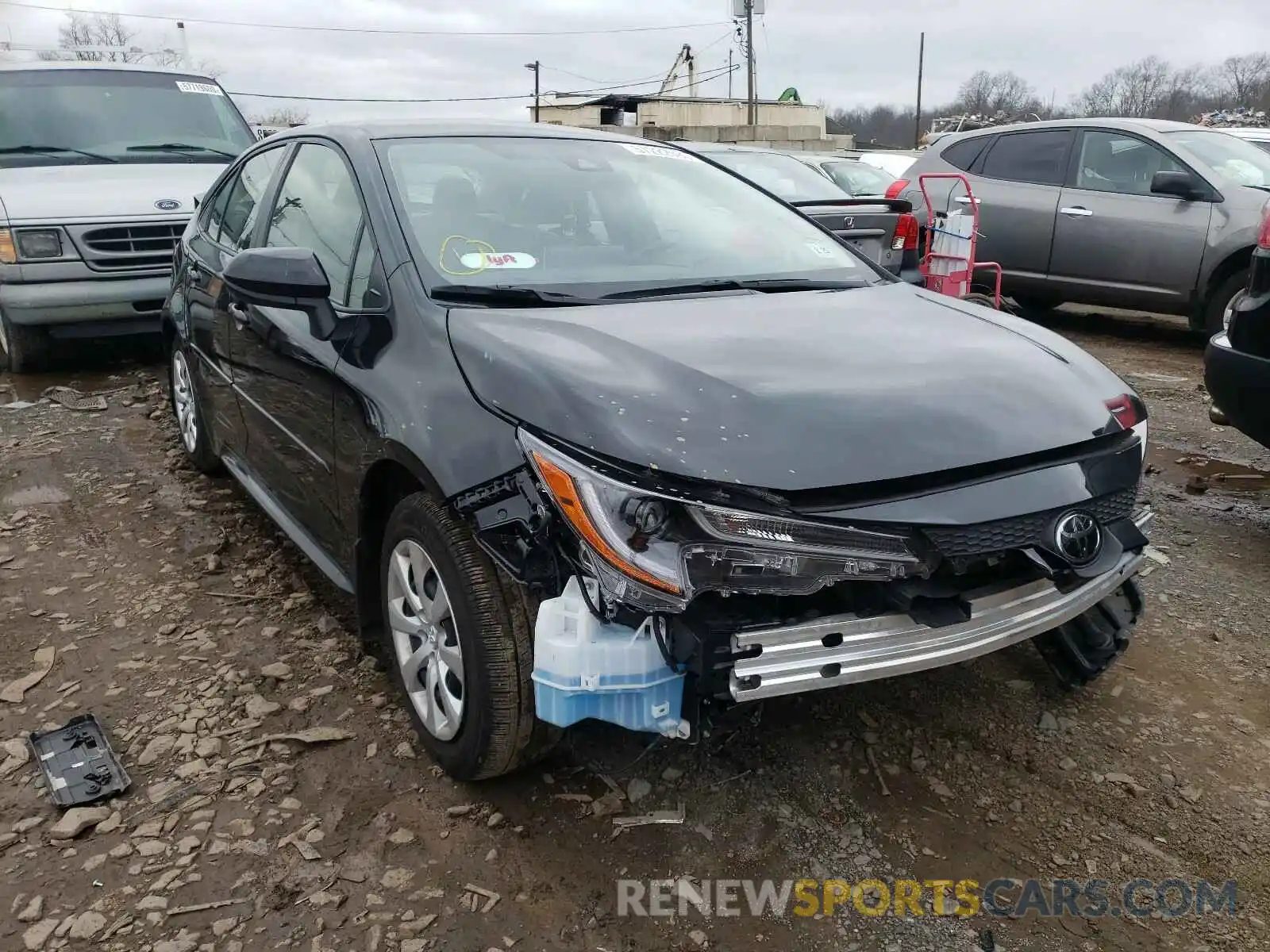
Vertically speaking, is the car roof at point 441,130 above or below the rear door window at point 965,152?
above

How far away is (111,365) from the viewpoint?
23.5 feet

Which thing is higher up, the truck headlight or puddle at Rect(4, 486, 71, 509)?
the truck headlight

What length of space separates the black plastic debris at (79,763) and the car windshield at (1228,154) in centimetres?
799

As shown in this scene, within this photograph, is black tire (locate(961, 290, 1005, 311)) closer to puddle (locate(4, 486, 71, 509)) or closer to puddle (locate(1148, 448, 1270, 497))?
puddle (locate(1148, 448, 1270, 497))

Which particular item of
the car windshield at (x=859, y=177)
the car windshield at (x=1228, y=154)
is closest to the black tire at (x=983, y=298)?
the car windshield at (x=1228, y=154)

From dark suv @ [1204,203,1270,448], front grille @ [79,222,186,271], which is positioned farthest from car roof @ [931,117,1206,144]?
front grille @ [79,222,186,271]

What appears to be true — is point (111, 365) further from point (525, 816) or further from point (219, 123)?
point (525, 816)

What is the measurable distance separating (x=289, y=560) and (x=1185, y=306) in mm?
6730

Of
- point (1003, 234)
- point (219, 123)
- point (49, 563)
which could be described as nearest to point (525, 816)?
point (49, 563)

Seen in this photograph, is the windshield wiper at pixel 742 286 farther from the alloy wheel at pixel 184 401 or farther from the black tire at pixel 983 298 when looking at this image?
the black tire at pixel 983 298

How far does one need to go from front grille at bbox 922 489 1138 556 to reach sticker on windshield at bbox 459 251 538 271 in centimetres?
140

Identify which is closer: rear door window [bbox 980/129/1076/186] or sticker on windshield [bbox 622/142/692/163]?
sticker on windshield [bbox 622/142/692/163]

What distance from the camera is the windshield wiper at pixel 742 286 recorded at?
111 inches

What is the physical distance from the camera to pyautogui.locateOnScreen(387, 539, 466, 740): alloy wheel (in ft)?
7.94
